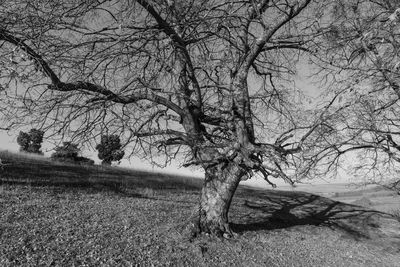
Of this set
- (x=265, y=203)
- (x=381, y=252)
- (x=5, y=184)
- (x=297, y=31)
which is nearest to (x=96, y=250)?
(x=5, y=184)

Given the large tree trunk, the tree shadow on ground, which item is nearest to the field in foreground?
the tree shadow on ground

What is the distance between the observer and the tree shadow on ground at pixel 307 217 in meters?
10.2

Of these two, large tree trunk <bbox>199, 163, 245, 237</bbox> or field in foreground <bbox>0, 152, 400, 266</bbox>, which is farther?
large tree trunk <bbox>199, 163, 245, 237</bbox>

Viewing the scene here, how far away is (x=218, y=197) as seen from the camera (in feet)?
24.5

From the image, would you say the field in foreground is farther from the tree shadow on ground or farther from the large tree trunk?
the large tree trunk

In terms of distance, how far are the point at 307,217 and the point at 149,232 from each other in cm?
753

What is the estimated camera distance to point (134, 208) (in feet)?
28.3

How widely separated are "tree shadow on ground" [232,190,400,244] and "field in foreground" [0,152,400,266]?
53 mm

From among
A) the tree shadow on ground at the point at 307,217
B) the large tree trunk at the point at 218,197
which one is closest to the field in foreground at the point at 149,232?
the tree shadow on ground at the point at 307,217

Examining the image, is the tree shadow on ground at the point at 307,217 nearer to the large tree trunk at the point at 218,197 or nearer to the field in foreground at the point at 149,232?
the field in foreground at the point at 149,232

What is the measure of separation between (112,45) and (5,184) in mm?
4990

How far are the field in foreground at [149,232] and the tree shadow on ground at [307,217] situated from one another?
5 cm

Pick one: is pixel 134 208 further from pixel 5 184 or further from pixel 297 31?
pixel 297 31

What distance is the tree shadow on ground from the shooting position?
10180 millimetres
